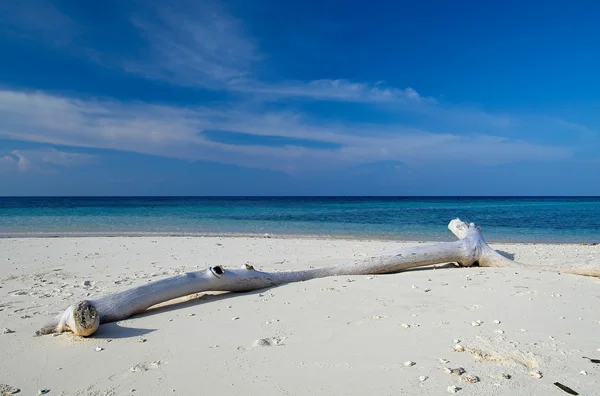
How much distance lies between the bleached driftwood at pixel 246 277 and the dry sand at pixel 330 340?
16 centimetres

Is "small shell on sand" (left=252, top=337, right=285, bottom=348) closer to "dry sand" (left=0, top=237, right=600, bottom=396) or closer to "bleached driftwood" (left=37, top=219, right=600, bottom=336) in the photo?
"dry sand" (left=0, top=237, right=600, bottom=396)

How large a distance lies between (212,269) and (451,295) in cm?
334

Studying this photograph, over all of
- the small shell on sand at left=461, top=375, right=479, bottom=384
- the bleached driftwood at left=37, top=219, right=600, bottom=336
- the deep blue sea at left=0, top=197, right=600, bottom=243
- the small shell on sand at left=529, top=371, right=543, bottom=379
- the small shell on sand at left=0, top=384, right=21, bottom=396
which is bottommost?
the deep blue sea at left=0, top=197, right=600, bottom=243

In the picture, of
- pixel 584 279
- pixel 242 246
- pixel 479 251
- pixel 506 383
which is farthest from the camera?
pixel 242 246

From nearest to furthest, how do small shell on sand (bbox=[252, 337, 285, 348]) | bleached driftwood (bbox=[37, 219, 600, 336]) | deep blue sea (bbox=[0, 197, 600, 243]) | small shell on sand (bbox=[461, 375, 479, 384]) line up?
small shell on sand (bbox=[461, 375, 479, 384])
small shell on sand (bbox=[252, 337, 285, 348])
bleached driftwood (bbox=[37, 219, 600, 336])
deep blue sea (bbox=[0, 197, 600, 243])

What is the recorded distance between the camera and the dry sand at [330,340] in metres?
3.00

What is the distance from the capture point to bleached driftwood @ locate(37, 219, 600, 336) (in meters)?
4.15

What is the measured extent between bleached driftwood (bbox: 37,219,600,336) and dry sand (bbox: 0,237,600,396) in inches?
6.3

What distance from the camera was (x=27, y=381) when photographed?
3.15 m

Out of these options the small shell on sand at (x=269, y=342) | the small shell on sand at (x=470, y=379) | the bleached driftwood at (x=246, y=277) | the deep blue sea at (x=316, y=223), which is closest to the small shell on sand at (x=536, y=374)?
the small shell on sand at (x=470, y=379)

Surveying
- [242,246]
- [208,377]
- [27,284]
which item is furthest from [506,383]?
[242,246]

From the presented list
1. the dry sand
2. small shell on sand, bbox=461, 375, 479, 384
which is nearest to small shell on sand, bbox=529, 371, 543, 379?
the dry sand

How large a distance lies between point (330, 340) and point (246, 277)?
2285 mm

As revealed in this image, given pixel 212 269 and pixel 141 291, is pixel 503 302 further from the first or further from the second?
pixel 141 291
